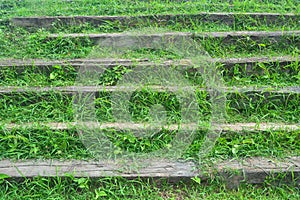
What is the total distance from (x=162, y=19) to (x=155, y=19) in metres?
0.08

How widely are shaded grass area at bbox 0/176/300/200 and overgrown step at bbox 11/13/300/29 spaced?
2.14 metres

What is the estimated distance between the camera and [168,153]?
2.41 metres

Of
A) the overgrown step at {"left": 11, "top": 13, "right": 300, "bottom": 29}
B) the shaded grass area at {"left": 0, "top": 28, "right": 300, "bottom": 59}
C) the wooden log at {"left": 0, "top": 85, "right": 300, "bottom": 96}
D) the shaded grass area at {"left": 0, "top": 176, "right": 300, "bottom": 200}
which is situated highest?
the overgrown step at {"left": 11, "top": 13, "right": 300, "bottom": 29}

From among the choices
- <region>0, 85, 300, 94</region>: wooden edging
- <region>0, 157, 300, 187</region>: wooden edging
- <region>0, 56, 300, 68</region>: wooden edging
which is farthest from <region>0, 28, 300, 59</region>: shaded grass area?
<region>0, 157, 300, 187</region>: wooden edging

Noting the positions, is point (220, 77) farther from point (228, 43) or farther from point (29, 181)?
point (29, 181)

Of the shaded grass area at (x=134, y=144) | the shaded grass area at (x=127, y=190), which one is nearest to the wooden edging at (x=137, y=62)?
the shaded grass area at (x=134, y=144)

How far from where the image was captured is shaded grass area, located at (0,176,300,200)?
213cm

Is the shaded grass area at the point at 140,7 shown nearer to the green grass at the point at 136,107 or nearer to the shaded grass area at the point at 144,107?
the green grass at the point at 136,107

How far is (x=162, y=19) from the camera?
12.6ft

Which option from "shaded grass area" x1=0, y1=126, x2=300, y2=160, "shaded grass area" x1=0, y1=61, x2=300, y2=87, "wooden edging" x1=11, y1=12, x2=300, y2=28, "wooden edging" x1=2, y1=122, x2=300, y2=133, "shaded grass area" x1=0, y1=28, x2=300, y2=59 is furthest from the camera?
"wooden edging" x1=11, y1=12, x2=300, y2=28

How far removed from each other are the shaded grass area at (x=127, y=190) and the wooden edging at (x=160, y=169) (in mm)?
45

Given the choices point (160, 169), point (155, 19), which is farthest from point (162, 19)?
point (160, 169)

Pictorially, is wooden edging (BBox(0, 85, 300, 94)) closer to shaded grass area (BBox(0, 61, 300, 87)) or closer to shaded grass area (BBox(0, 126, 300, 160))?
shaded grass area (BBox(0, 61, 300, 87))

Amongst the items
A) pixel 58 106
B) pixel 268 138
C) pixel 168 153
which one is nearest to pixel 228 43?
pixel 268 138
